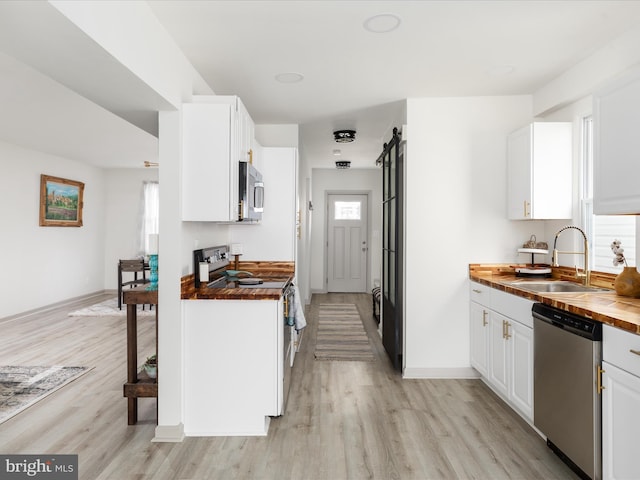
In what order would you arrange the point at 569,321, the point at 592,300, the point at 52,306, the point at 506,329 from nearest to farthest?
1. the point at 569,321
2. the point at 592,300
3. the point at 506,329
4. the point at 52,306

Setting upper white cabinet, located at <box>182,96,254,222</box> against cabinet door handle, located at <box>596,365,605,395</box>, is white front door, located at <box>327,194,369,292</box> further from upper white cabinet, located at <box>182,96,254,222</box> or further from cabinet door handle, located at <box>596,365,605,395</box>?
cabinet door handle, located at <box>596,365,605,395</box>

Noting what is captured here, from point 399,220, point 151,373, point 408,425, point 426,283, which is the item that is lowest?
point 408,425

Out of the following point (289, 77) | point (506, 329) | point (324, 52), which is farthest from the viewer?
point (289, 77)

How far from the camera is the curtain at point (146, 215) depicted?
8227 mm

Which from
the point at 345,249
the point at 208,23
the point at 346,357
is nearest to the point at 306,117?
the point at 208,23

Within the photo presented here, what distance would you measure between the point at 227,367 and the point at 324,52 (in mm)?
2180

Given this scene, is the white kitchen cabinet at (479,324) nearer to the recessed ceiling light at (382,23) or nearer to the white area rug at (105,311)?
the recessed ceiling light at (382,23)

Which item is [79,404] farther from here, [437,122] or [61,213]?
[61,213]

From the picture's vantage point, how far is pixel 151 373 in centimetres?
288

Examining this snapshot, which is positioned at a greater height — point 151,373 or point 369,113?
point 369,113

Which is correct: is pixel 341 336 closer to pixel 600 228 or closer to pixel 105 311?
pixel 600 228

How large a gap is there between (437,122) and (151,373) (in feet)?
10.2

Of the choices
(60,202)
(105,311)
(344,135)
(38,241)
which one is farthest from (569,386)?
(60,202)

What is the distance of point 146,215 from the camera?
8.27 metres
